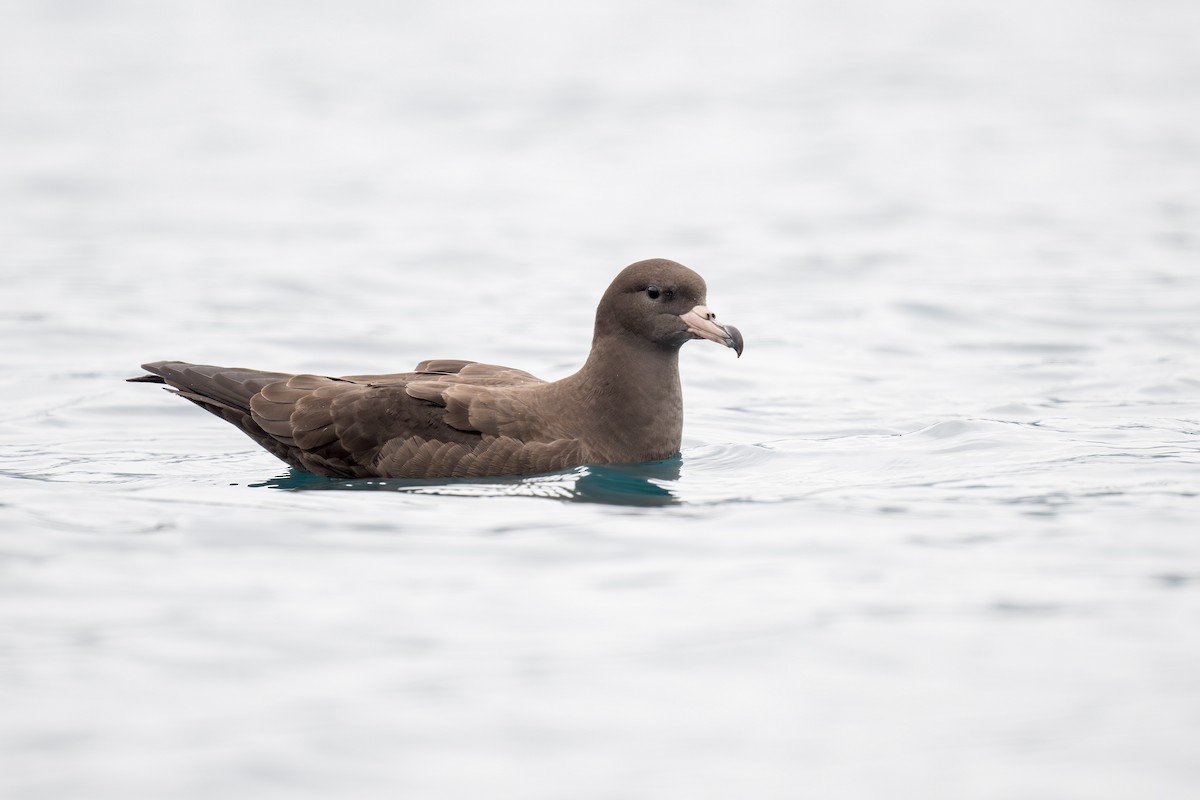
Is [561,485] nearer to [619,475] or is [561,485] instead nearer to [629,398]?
[619,475]

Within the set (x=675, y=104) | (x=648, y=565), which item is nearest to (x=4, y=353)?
(x=648, y=565)

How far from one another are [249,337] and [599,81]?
53.2 ft

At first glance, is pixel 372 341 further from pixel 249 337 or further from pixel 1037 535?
pixel 1037 535

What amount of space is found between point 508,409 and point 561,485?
21.4 inches

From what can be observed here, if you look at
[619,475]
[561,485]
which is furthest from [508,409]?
[619,475]

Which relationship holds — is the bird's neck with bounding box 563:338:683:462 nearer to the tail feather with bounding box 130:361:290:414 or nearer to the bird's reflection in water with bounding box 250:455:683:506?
the bird's reflection in water with bounding box 250:455:683:506

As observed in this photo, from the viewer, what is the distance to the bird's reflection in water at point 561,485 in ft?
26.5

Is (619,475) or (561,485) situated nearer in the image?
(561,485)

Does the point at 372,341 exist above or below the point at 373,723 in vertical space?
above

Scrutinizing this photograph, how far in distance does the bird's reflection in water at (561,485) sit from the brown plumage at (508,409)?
0.25ft

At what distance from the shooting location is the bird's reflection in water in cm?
809

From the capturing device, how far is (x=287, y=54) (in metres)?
30.2

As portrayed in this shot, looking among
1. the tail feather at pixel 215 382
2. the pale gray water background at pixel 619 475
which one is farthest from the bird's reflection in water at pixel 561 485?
the tail feather at pixel 215 382

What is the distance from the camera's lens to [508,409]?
8.55 metres
